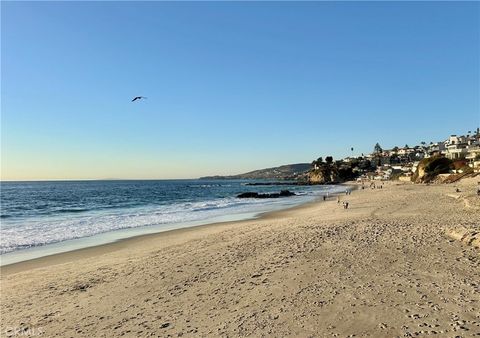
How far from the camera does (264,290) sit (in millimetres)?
9156

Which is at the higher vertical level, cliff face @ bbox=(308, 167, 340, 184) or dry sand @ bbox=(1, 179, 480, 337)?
cliff face @ bbox=(308, 167, 340, 184)

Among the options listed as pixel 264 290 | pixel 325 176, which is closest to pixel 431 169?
pixel 325 176

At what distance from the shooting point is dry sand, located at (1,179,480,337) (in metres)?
7.06

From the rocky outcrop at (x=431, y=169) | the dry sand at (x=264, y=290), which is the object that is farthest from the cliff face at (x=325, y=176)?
the dry sand at (x=264, y=290)

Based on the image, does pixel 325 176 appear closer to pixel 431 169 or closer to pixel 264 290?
pixel 431 169

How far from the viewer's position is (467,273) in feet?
30.7

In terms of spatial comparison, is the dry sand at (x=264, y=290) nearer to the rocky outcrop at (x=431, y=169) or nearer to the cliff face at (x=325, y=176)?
the rocky outcrop at (x=431, y=169)

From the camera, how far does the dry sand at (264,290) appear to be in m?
7.06

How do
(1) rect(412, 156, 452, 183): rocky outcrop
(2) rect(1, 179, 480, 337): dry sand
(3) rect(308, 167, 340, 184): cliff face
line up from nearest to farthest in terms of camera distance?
(2) rect(1, 179, 480, 337): dry sand, (1) rect(412, 156, 452, 183): rocky outcrop, (3) rect(308, 167, 340, 184): cliff face

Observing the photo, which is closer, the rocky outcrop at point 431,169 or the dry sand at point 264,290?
the dry sand at point 264,290

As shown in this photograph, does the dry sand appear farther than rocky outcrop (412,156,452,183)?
No

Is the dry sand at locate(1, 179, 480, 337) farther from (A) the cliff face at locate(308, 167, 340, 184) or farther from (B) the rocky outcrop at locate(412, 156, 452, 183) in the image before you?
(A) the cliff face at locate(308, 167, 340, 184)

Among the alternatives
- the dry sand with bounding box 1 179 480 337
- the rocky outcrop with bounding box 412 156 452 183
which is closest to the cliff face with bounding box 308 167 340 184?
the rocky outcrop with bounding box 412 156 452 183

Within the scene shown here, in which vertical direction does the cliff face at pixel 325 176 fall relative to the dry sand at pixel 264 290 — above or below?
above
